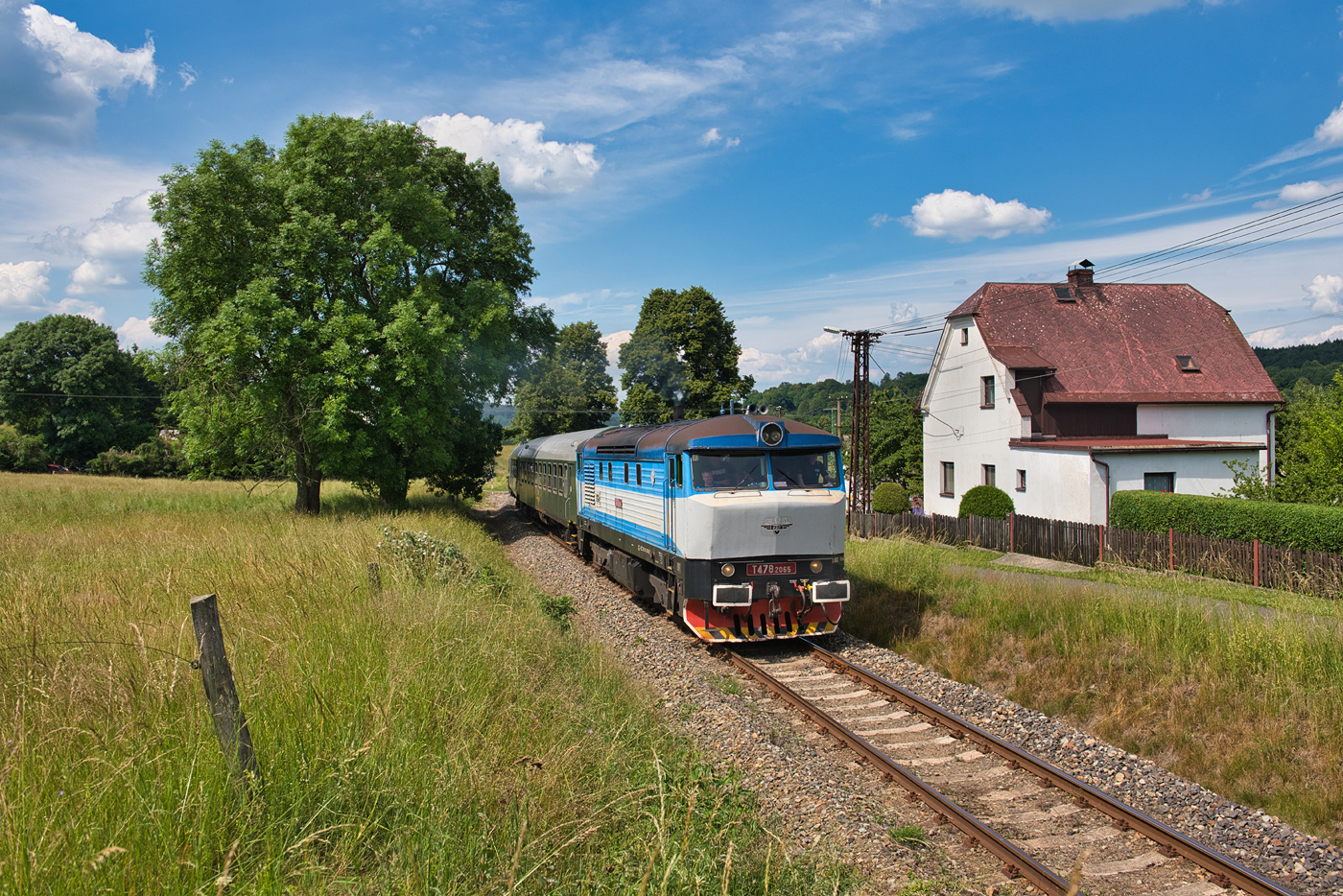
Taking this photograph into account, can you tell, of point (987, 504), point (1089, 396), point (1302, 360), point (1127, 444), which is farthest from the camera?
point (1302, 360)

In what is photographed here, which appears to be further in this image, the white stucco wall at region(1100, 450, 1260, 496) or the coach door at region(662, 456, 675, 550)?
the white stucco wall at region(1100, 450, 1260, 496)

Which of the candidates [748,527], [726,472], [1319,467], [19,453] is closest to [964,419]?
[1319,467]

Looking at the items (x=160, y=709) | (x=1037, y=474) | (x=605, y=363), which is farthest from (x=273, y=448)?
(x=605, y=363)

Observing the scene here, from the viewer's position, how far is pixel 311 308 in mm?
20219

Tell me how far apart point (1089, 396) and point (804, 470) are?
64.8 ft

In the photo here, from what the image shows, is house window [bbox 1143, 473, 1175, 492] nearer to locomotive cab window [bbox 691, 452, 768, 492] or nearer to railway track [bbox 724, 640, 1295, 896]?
locomotive cab window [bbox 691, 452, 768, 492]

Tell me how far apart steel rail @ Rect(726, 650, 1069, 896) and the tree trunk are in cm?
1830

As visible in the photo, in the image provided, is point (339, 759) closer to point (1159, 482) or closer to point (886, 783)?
point (886, 783)

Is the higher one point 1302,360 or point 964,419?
point 1302,360

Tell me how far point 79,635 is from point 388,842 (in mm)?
3325

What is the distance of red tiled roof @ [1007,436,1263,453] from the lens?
22406mm

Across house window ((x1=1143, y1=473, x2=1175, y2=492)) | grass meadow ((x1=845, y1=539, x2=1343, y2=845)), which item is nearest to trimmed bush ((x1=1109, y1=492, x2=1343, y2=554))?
house window ((x1=1143, y1=473, x2=1175, y2=492))

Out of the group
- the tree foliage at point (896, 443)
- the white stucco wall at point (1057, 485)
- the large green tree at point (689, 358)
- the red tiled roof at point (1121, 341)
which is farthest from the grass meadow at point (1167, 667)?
the large green tree at point (689, 358)

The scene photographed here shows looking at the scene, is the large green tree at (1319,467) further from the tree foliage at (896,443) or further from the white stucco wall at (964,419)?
the tree foliage at (896,443)
